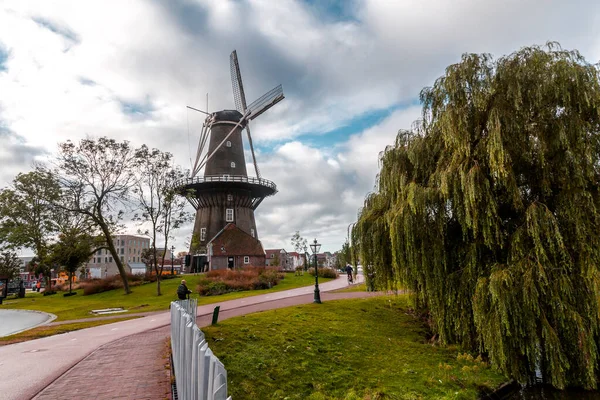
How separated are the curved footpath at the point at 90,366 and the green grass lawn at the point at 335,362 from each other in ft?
5.90

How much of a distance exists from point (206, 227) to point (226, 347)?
116ft

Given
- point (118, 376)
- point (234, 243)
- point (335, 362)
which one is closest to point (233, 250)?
point (234, 243)

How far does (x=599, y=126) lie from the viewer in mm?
10023

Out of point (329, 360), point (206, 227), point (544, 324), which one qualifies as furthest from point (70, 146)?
point (544, 324)

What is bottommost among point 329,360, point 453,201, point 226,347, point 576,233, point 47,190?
point 329,360

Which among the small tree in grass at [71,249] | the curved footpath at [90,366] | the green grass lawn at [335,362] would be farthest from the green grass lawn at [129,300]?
the green grass lawn at [335,362]

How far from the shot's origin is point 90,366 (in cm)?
879

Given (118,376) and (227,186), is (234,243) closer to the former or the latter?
(227,186)

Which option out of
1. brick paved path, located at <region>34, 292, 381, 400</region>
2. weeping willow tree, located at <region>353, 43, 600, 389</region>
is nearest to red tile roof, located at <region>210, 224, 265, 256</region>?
brick paved path, located at <region>34, 292, 381, 400</region>

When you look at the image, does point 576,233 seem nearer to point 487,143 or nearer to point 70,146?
point 487,143

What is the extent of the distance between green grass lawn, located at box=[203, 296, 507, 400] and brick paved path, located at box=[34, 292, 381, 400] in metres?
1.65

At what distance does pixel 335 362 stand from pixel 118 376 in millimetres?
5830

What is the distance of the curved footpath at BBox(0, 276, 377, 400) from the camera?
695cm

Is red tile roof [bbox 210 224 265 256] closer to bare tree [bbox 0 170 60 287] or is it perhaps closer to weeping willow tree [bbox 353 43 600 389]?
bare tree [bbox 0 170 60 287]
